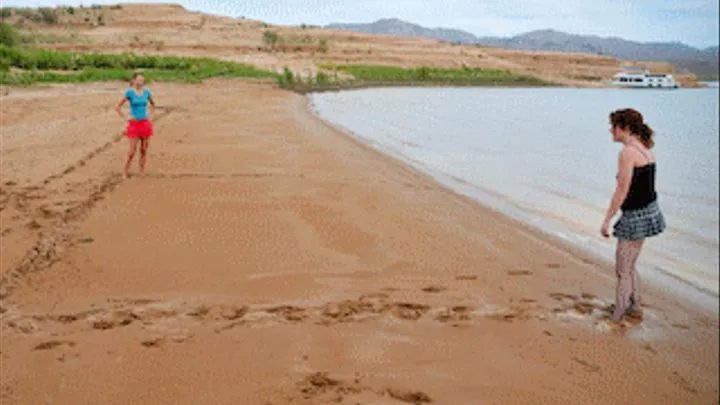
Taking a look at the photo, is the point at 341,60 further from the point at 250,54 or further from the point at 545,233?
the point at 545,233

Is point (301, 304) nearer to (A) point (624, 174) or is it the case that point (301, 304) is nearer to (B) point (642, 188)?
(A) point (624, 174)

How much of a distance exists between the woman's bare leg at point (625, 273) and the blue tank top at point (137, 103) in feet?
25.9

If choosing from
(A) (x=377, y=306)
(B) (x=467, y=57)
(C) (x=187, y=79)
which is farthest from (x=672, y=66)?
(A) (x=377, y=306)

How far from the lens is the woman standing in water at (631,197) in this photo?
18.0 feet

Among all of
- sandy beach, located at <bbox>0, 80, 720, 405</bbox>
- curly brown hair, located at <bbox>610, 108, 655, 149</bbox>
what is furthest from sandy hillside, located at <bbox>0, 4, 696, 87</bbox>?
curly brown hair, located at <bbox>610, 108, 655, 149</bbox>

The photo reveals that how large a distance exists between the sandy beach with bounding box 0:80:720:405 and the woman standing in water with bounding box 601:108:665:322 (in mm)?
457

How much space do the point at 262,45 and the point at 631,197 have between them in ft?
262

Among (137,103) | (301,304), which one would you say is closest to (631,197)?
(301,304)

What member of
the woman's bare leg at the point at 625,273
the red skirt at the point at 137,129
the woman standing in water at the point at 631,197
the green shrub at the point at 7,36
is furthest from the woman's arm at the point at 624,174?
the green shrub at the point at 7,36

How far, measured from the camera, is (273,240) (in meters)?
7.52

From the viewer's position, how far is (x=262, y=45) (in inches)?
3216

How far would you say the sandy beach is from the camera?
422 centimetres

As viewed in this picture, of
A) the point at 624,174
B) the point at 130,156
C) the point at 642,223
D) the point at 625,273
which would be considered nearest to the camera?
the point at 624,174

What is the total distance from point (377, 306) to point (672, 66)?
167 metres
